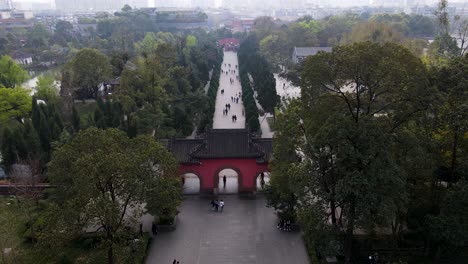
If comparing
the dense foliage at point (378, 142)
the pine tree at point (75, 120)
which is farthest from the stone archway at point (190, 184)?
the pine tree at point (75, 120)

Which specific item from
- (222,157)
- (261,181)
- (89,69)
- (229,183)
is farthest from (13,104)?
(261,181)

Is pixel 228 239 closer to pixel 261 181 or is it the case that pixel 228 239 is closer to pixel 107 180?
pixel 261 181

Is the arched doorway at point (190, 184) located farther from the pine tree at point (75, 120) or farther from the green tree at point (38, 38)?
the green tree at point (38, 38)

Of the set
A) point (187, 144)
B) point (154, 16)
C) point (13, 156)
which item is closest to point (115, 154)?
point (187, 144)

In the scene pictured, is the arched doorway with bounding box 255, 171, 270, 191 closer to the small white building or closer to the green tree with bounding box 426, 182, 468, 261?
the green tree with bounding box 426, 182, 468, 261

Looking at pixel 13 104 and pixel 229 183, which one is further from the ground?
pixel 13 104

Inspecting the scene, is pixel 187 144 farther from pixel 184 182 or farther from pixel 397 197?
pixel 397 197
